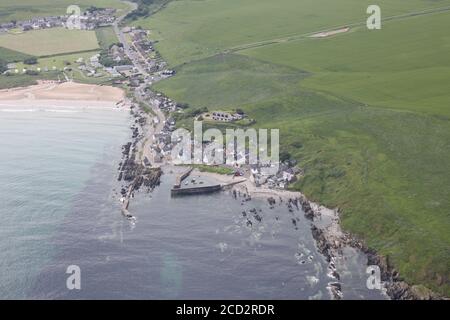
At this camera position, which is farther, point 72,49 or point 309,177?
point 72,49

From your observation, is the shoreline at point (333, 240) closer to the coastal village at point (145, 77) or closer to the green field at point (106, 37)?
the coastal village at point (145, 77)

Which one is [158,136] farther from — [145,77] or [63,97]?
[145,77]

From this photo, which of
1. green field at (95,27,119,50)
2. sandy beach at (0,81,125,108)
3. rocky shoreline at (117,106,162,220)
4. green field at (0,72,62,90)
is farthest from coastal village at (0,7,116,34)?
rocky shoreline at (117,106,162,220)

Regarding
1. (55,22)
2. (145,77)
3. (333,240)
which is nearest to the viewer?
(333,240)

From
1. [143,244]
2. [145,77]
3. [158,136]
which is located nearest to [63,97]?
[145,77]
